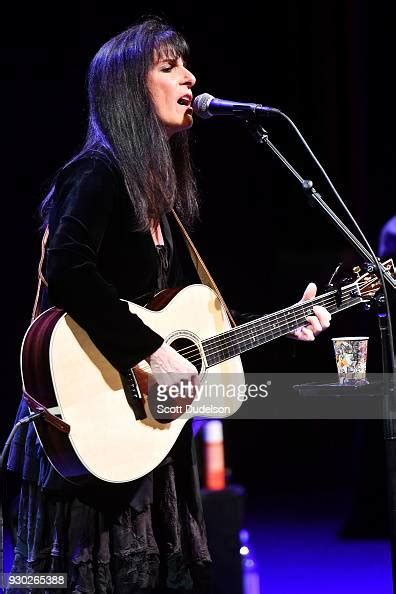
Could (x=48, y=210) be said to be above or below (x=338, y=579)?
above

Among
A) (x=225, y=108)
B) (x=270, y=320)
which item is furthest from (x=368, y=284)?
(x=225, y=108)

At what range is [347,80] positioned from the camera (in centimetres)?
530

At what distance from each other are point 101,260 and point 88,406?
44 centimetres

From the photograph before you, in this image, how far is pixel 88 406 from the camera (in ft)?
7.92

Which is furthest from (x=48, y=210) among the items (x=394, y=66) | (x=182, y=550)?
(x=394, y=66)

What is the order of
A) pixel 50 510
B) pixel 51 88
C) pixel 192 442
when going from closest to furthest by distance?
pixel 50 510, pixel 192 442, pixel 51 88

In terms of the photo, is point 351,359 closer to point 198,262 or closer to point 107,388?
point 198,262

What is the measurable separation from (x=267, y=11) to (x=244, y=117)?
291 cm

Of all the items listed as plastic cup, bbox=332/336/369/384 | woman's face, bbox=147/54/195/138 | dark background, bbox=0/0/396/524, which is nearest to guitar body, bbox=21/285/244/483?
plastic cup, bbox=332/336/369/384

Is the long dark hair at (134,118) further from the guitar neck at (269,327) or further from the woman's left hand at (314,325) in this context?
the woman's left hand at (314,325)

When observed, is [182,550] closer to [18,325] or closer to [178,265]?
[178,265]

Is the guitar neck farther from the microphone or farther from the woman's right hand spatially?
the microphone

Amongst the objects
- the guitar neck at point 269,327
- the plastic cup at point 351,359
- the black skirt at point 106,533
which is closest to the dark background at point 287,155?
the guitar neck at point 269,327

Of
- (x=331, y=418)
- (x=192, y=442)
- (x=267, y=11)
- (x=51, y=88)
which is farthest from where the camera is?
(x=331, y=418)
